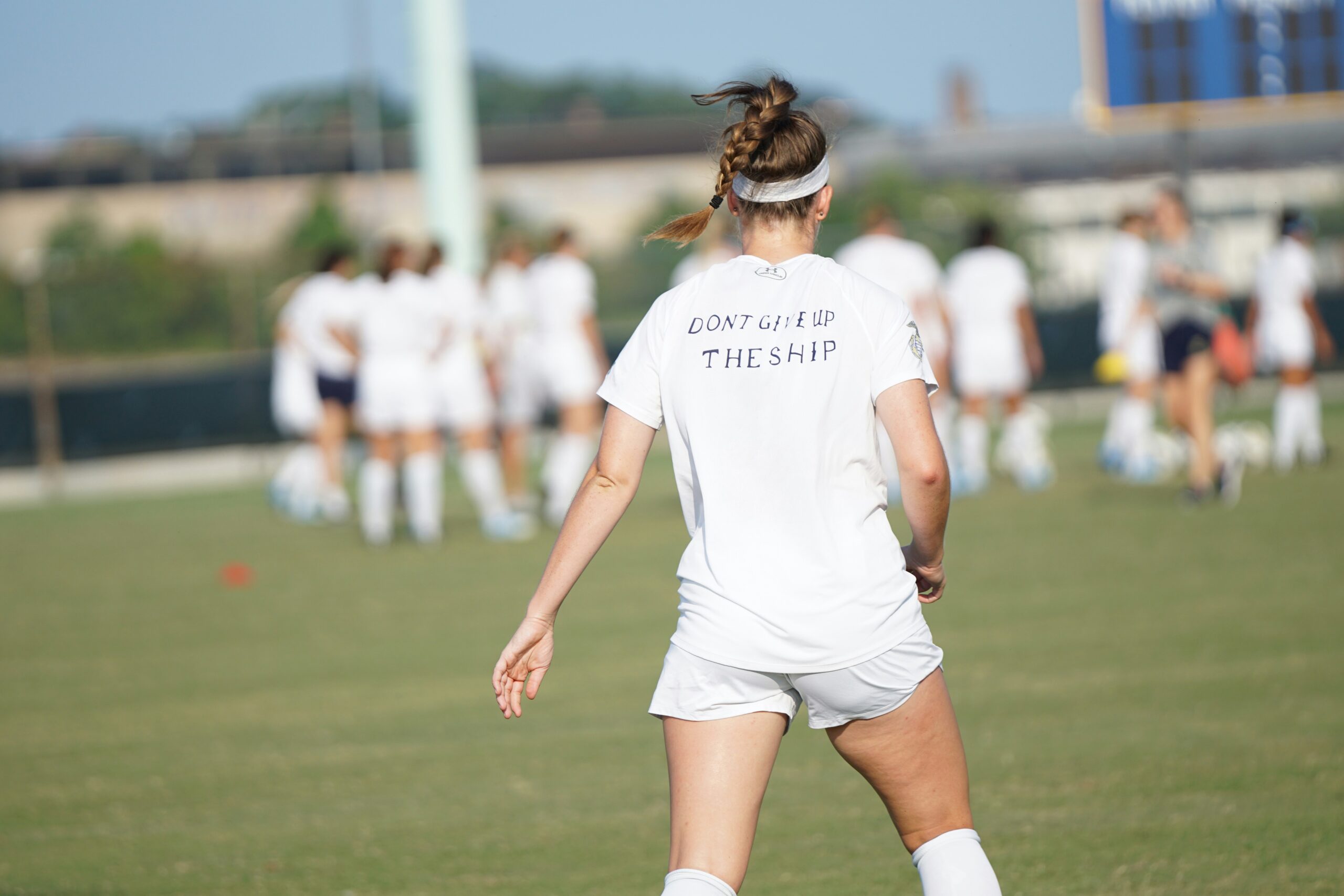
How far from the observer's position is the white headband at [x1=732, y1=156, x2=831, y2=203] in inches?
114

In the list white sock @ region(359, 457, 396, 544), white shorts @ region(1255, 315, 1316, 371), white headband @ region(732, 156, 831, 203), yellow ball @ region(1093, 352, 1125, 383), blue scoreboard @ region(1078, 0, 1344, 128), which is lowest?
white sock @ region(359, 457, 396, 544)

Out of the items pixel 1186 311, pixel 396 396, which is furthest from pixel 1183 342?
pixel 396 396

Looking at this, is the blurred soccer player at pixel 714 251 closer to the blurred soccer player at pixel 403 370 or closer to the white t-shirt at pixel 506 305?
the white t-shirt at pixel 506 305

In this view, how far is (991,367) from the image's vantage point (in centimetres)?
1388

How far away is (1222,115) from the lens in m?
17.6

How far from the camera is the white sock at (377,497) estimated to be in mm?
12312

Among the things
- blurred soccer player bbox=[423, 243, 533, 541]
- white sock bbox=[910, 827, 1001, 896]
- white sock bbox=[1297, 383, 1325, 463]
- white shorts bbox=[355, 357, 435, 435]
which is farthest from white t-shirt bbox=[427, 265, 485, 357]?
white sock bbox=[910, 827, 1001, 896]

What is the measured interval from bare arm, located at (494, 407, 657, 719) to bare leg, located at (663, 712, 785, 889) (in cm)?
33

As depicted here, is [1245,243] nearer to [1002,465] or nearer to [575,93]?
[1002,465]

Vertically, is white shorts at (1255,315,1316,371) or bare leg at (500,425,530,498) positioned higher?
white shorts at (1255,315,1316,371)

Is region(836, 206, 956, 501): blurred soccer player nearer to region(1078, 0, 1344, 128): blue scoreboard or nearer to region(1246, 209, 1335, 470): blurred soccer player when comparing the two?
region(1246, 209, 1335, 470): blurred soccer player

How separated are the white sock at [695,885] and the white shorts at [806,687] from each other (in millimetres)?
269

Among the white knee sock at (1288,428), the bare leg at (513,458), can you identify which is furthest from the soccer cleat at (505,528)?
the white knee sock at (1288,428)

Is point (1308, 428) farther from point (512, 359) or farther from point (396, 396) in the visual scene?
point (396, 396)
